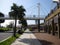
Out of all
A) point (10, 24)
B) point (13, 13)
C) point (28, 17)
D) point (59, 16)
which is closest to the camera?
point (59, 16)

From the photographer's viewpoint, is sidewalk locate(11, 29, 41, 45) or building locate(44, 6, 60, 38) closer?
sidewalk locate(11, 29, 41, 45)

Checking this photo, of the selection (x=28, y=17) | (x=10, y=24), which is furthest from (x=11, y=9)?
(x=10, y=24)

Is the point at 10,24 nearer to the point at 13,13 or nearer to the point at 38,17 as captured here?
the point at 38,17

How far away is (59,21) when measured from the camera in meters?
33.1

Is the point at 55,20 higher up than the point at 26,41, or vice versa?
the point at 55,20

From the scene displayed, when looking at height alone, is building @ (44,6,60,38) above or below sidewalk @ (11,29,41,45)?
above

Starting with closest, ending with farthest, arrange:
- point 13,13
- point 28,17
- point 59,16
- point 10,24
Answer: point 59,16, point 13,13, point 28,17, point 10,24

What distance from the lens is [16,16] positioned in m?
39.8

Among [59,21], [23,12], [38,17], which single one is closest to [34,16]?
[38,17]

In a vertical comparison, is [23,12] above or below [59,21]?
above

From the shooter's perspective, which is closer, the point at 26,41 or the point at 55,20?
the point at 26,41

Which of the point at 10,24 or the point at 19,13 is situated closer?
the point at 19,13

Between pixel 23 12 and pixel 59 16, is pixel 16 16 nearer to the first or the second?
pixel 23 12

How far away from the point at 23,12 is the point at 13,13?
2987 millimetres
